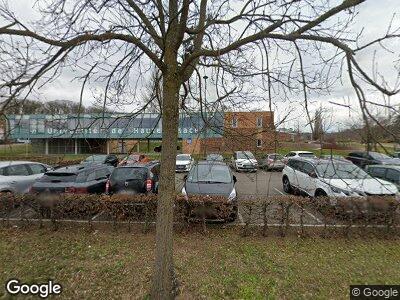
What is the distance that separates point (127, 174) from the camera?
8281 mm

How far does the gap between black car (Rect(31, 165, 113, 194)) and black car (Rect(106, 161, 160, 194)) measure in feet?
1.86

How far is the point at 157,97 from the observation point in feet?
13.3

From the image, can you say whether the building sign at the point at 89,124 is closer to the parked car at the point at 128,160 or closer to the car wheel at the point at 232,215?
the parked car at the point at 128,160

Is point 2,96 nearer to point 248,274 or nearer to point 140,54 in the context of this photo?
point 140,54

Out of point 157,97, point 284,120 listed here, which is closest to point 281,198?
point 284,120

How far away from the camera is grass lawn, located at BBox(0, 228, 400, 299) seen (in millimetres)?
4324

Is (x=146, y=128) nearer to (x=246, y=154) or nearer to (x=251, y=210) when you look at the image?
(x=246, y=154)

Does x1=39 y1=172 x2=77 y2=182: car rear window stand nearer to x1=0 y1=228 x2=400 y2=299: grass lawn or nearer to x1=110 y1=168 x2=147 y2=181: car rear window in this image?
x1=110 y1=168 x2=147 y2=181: car rear window

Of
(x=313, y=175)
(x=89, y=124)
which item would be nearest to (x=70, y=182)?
(x=89, y=124)

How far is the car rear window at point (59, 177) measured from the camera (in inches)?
304

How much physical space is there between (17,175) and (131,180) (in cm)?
453

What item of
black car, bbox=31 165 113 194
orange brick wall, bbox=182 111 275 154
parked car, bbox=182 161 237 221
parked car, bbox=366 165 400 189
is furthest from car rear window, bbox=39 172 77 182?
parked car, bbox=366 165 400 189

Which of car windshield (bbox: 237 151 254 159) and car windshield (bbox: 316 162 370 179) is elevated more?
car windshield (bbox: 237 151 254 159)

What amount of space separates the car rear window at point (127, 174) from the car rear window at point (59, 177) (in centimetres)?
110
